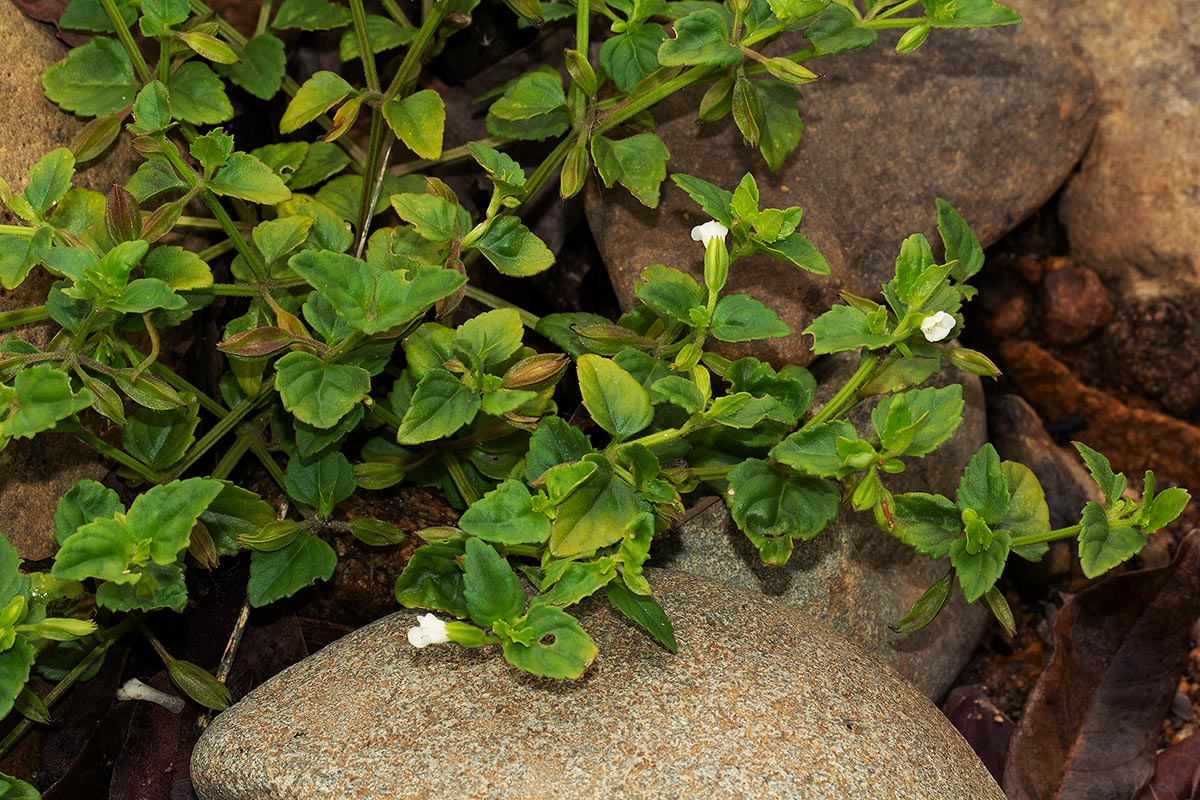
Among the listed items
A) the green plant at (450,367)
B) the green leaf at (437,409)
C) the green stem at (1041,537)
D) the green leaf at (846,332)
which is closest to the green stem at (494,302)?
the green plant at (450,367)

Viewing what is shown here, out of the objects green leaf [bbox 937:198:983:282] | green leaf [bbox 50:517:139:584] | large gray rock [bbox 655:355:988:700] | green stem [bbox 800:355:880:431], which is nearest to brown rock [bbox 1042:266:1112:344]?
large gray rock [bbox 655:355:988:700]

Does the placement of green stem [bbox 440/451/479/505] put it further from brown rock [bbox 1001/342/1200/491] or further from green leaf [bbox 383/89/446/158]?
brown rock [bbox 1001/342/1200/491]

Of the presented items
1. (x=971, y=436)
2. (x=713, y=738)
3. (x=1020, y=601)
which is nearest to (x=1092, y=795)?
(x=1020, y=601)

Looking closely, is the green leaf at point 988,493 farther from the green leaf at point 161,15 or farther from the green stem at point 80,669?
the green leaf at point 161,15

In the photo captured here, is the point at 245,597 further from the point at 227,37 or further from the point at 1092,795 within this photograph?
the point at 1092,795

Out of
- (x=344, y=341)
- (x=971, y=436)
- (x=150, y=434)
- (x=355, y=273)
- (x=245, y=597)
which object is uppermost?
(x=355, y=273)

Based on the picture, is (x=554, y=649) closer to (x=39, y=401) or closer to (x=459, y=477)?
(x=459, y=477)
